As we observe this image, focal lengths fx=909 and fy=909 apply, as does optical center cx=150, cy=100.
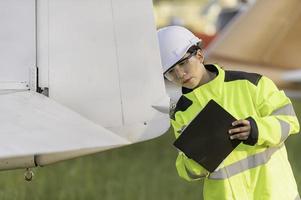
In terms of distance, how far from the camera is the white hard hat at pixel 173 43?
325cm

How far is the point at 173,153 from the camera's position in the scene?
287 inches

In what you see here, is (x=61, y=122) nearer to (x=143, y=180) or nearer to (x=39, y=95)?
(x=39, y=95)

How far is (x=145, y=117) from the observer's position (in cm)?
317

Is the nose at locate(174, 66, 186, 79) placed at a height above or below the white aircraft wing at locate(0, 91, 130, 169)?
above

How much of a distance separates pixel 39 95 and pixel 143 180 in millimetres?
3064

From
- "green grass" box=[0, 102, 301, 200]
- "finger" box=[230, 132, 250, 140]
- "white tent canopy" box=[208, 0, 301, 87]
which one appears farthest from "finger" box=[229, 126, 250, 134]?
"white tent canopy" box=[208, 0, 301, 87]

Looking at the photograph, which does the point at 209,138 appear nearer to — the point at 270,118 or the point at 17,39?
the point at 270,118

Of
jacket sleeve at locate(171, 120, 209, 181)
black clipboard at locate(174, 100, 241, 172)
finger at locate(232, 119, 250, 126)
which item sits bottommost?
jacket sleeve at locate(171, 120, 209, 181)

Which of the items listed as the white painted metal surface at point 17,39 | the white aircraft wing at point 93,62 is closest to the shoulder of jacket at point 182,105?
the white aircraft wing at point 93,62

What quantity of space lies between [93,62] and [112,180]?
2959 millimetres

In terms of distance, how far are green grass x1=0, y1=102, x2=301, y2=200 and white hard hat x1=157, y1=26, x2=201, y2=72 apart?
1.85 meters

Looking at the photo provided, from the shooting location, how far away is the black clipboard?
3072mm

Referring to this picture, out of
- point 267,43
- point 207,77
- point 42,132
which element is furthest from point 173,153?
point 42,132

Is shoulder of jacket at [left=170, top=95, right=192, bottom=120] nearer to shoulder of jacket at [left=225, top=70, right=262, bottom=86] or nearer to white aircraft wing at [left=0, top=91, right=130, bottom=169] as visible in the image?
shoulder of jacket at [left=225, top=70, right=262, bottom=86]
